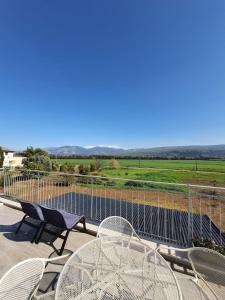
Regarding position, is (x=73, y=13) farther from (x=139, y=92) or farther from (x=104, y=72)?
(x=139, y=92)

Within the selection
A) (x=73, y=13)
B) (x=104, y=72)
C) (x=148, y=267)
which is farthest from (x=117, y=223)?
(x=104, y=72)

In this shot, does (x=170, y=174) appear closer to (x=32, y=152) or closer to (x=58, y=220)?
(x=32, y=152)

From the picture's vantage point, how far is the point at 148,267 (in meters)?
1.48

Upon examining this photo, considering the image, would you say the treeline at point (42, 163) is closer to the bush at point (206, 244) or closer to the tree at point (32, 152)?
the tree at point (32, 152)

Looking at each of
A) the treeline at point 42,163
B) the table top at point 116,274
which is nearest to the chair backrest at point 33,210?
the table top at point 116,274

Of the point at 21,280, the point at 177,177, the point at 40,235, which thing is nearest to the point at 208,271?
the point at 21,280

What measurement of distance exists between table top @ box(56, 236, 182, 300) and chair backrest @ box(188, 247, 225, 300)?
0.48m

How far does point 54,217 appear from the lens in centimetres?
305

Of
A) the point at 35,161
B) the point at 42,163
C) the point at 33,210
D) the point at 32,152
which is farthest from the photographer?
the point at 32,152

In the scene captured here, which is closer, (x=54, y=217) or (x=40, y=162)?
(x=54, y=217)

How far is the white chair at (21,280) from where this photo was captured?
42.2 inches

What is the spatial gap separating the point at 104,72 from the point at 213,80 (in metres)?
8.02

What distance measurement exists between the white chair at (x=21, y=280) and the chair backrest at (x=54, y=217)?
1.72 metres

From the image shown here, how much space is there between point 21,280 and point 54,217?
1.95 meters
